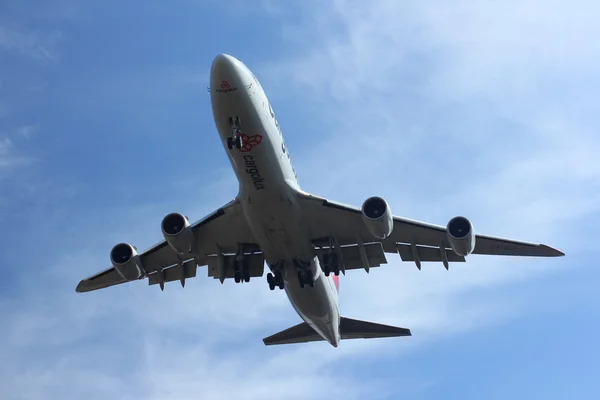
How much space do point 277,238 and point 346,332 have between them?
925 centimetres

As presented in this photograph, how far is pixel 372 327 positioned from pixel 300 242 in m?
8.48

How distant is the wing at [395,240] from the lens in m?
28.5

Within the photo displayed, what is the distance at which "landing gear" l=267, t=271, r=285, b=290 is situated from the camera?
29544 mm

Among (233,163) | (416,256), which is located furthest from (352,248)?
(233,163)

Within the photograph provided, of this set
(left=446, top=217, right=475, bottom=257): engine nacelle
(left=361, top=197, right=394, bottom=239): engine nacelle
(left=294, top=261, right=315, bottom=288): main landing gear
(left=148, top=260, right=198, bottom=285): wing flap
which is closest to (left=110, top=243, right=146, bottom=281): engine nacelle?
(left=148, top=260, right=198, bottom=285): wing flap

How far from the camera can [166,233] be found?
90.7ft

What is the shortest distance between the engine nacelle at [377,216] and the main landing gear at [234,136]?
5018 mm

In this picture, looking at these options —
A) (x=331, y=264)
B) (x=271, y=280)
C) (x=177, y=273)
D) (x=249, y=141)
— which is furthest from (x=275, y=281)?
→ (x=249, y=141)

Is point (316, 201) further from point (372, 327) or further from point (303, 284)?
point (372, 327)

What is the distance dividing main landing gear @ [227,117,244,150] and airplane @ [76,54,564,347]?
Result: 0.10 ft

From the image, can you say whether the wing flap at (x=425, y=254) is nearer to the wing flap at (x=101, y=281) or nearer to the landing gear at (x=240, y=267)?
the landing gear at (x=240, y=267)

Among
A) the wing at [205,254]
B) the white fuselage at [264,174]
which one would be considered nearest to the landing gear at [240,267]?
the wing at [205,254]

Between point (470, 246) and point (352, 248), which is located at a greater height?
point (352, 248)

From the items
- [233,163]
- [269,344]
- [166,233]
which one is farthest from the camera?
[269,344]
